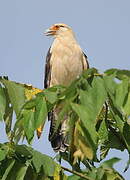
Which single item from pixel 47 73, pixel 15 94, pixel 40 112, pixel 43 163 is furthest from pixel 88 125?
pixel 47 73

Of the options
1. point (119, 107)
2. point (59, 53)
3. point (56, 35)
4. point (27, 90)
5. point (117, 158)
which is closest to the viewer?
point (119, 107)

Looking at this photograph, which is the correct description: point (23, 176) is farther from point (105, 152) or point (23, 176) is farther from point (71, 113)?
point (105, 152)

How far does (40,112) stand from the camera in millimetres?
2918

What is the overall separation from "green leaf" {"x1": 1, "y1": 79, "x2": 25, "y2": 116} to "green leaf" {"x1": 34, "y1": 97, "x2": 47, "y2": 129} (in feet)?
0.57

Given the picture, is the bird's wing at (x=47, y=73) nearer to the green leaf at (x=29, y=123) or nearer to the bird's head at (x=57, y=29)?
the bird's head at (x=57, y=29)

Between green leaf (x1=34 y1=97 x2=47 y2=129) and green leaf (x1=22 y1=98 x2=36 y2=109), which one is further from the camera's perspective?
green leaf (x1=22 y1=98 x2=36 y2=109)

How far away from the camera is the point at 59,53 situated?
8289 millimetres

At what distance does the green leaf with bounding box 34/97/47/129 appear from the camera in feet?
9.39

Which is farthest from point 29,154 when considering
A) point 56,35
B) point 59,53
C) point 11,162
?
point 56,35

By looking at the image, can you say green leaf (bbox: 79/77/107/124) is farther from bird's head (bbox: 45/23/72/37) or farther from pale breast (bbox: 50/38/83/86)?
bird's head (bbox: 45/23/72/37)

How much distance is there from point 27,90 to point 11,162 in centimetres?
106

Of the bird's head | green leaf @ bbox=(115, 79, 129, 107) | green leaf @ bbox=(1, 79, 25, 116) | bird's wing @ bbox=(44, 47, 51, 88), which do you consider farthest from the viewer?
the bird's head

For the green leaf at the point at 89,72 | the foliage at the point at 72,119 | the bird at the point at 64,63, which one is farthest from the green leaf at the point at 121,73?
the bird at the point at 64,63

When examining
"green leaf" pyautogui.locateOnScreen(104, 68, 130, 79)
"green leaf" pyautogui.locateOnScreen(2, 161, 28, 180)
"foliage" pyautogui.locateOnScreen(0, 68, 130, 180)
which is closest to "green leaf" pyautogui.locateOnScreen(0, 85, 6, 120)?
"foliage" pyautogui.locateOnScreen(0, 68, 130, 180)
